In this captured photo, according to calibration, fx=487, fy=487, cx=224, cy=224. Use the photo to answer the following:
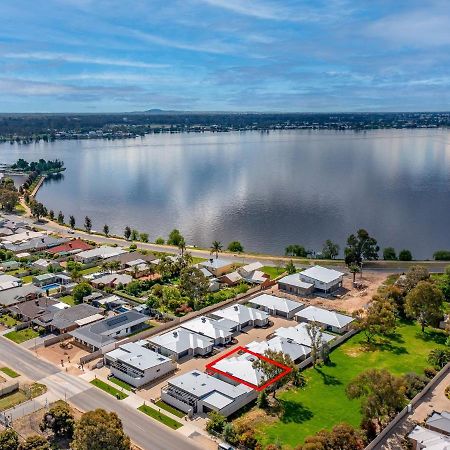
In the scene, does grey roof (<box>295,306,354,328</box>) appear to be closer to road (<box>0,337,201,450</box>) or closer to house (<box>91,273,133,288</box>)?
road (<box>0,337,201,450</box>)

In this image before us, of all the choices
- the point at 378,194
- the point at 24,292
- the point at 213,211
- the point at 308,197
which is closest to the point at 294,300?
the point at 24,292

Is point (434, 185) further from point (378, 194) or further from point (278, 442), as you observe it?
point (278, 442)

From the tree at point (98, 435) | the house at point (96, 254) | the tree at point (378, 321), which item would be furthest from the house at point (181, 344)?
the house at point (96, 254)

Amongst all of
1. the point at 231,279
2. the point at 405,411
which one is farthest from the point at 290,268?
the point at 405,411

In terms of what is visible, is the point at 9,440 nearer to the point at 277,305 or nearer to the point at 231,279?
the point at 277,305

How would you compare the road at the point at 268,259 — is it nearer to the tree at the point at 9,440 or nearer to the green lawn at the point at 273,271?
the green lawn at the point at 273,271

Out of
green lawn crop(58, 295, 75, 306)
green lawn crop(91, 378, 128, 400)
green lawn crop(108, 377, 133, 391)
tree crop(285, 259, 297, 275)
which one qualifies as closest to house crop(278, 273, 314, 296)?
tree crop(285, 259, 297, 275)
